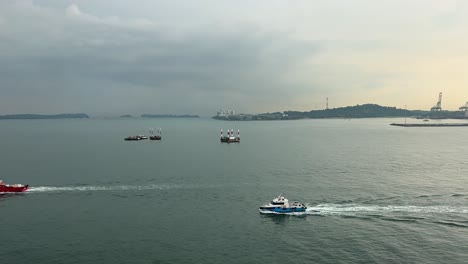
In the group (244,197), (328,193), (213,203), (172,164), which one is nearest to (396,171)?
(328,193)

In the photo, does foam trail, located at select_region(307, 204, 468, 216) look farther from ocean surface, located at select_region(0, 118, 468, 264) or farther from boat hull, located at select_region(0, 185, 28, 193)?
boat hull, located at select_region(0, 185, 28, 193)

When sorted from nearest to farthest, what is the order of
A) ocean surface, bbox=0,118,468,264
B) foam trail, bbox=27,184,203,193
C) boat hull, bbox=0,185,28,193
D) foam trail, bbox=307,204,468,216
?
ocean surface, bbox=0,118,468,264 → foam trail, bbox=307,204,468,216 → boat hull, bbox=0,185,28,193 → foam trail, bbox=27,184,203,193

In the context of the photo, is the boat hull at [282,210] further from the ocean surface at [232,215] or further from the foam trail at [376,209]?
the foam trail at [376,209]

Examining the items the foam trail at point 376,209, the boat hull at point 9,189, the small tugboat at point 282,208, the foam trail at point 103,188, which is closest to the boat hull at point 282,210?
the small tugboat at point 282,208

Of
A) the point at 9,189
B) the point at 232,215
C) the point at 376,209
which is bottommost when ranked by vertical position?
the point at 232,215

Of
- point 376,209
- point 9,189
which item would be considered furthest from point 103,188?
point 376,209

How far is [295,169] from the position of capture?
8800 centimetres

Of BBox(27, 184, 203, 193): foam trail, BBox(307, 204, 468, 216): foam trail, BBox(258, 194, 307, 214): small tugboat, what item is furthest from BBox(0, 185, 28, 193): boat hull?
BBox(307, 204, 468, 216): foam trail

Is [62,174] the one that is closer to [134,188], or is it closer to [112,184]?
[112,184]

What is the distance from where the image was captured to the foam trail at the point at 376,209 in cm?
5100

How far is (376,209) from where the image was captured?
52344 mm

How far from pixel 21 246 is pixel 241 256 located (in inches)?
965

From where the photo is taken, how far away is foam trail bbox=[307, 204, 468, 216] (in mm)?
51000

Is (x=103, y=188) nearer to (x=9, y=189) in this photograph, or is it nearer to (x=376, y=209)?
(x=9, y=189)
